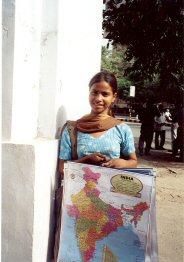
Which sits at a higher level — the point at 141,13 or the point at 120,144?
the point at 141,13

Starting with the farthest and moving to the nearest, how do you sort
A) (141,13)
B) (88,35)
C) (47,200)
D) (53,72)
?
1. (141,13)
2. (88,35)
3. (53,72)
4. (47,200)

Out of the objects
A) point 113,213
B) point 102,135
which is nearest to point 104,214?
point 113,213

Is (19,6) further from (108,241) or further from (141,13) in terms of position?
(141,13)

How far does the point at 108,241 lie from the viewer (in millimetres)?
1876

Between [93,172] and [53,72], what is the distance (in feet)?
2.42

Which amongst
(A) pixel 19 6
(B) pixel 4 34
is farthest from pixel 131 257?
(A) pixel 19 6

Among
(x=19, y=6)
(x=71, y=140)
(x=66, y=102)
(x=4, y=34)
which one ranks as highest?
(x=19, y=6)

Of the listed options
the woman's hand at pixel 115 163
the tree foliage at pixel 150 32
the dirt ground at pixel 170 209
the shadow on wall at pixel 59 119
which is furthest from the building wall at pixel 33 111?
the tree foliage at pixel 150 32

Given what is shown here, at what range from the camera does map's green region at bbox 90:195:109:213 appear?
73.0 inches

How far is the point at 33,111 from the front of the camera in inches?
84.4

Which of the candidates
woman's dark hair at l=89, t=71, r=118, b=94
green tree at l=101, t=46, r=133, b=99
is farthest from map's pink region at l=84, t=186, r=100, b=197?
green tree at l=101, t=46, r=133, b=99

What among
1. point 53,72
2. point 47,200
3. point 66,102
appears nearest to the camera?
point 47,200

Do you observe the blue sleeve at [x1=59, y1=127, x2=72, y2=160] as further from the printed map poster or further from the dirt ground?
the dirt ground

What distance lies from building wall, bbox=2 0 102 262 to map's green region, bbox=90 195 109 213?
0.99 feet
